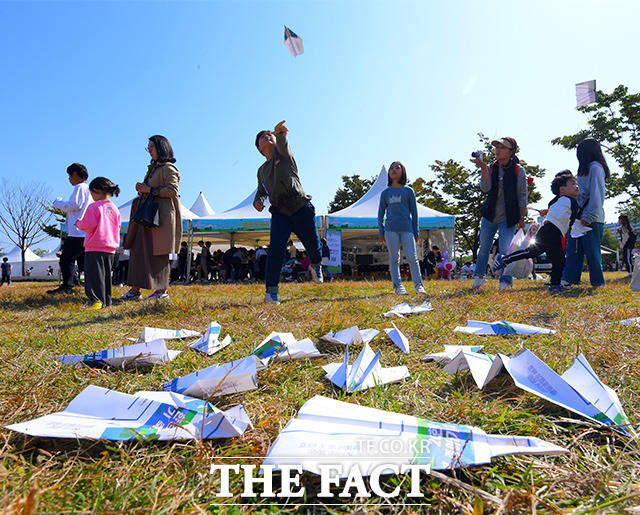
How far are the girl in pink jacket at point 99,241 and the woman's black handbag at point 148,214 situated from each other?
0.82ft

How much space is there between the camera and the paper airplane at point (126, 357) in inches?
50.9

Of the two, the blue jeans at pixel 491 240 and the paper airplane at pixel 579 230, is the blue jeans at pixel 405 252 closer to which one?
the blue jeans at pixel 491 240

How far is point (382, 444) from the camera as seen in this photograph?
2.18ft

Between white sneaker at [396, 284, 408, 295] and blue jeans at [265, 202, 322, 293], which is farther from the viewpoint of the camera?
white sneaker at [396, 284, 408, 295]

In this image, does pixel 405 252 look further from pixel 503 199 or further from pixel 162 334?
pixel 162 334

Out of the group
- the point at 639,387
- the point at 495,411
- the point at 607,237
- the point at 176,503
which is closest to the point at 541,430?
the point at 495,411

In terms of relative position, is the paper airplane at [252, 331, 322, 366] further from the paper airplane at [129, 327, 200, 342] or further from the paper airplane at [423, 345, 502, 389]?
the paper airplane at [129, 327, 200, 342]

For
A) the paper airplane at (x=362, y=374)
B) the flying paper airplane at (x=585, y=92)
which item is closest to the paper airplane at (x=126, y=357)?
the paper airplane at (x=362, y=374)

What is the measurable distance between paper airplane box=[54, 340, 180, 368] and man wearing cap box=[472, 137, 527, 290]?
3.64m

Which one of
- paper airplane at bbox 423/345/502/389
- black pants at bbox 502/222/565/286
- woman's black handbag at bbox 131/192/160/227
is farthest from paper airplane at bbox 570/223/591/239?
woman's black handbag at bbox 131/192/160/227

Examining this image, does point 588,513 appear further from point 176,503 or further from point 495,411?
point 176,503

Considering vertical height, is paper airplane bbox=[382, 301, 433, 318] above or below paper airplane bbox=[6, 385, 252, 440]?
below

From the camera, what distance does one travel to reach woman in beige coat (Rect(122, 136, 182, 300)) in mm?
3506

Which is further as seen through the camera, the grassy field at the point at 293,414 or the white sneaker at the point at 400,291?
the white sneaker at the point at 400,291
